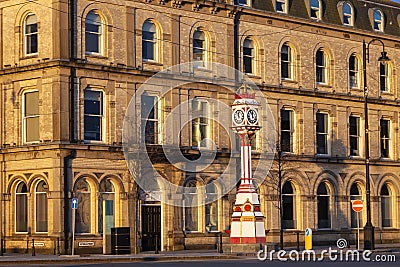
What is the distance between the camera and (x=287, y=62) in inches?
2441

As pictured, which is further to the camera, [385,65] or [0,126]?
[385,65]

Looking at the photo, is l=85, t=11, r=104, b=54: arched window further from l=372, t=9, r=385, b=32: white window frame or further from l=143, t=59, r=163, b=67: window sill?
l=372, t=9, r=385, b=32: white window frame

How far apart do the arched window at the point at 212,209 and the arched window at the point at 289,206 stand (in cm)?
548

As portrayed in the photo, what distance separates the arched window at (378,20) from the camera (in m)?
68.6

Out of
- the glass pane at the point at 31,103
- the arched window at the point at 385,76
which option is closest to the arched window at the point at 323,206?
the arched window at the point at 385,76

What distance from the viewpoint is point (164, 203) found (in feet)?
176

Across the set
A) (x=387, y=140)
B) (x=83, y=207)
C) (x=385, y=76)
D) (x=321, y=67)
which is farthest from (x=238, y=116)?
(x=385, y=76)

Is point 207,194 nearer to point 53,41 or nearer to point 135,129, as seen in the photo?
point 135,129

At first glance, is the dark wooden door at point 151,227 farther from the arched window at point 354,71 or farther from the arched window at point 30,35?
the arched window at point 354,71

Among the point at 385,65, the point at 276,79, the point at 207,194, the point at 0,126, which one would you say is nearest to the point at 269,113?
the point at 276,79

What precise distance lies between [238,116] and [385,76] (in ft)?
71.9

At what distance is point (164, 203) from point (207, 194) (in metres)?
3.16

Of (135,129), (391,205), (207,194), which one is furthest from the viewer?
(391,205)

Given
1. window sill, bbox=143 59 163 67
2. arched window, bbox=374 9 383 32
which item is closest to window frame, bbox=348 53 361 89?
arched window, bbox=374 9 383 32
